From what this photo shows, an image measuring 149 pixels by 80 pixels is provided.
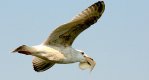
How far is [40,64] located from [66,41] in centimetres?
232

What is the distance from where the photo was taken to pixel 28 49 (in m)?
20.5

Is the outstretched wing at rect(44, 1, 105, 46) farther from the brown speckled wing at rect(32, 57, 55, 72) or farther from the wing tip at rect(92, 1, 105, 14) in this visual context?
the brown speckled wing at rect(32, 57, 55, 72)

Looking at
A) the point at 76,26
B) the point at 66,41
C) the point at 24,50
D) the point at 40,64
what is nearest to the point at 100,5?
the point at 76,26

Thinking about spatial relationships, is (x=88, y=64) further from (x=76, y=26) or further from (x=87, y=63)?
(x=76, y=26)

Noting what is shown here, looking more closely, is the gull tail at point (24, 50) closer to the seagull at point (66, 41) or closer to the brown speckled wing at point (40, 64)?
the seagull at point (66, 41)

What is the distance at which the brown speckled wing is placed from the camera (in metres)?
23.4

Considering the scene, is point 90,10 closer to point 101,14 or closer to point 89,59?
point 101,14

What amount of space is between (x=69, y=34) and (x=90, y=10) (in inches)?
41.3

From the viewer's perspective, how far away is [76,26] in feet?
69.4

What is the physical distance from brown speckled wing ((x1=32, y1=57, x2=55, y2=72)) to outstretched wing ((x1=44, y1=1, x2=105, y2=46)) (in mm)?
2174

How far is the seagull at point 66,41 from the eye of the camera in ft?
68.3

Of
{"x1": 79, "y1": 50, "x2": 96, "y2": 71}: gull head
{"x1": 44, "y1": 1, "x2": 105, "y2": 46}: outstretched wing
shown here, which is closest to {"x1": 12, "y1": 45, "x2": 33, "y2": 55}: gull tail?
{"x1": 44, "y1": 1, "x2": 105, "y2": 46}: outstretched wing

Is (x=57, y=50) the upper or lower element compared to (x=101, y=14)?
lower

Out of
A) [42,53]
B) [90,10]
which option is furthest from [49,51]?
[90,10]
